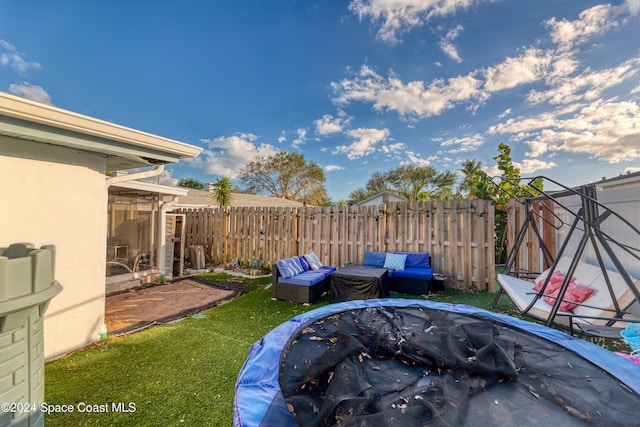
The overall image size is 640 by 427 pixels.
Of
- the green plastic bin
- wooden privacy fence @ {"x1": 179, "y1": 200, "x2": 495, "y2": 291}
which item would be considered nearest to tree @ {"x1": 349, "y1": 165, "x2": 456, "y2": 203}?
wooden privacy fence @ {"x1": 179, "y1": 200, "x2": 495, "y2": 291}

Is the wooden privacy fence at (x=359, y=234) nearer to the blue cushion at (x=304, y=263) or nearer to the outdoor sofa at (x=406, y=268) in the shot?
the outdoor sofa at (x=406, y=268)

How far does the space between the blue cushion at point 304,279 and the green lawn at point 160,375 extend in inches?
34.3

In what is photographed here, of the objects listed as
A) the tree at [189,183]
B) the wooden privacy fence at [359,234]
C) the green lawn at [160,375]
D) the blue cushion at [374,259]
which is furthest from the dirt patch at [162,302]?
the tree at [189,183]

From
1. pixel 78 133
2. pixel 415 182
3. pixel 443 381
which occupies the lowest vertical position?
pixel 443 381

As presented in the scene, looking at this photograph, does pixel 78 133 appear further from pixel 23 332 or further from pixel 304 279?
pixel 304 279

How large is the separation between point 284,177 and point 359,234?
57.8ft

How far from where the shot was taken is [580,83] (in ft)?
17.3

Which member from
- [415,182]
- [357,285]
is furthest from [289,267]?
[415,182]

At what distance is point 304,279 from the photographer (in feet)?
15.0

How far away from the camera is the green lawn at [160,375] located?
6.11 feet

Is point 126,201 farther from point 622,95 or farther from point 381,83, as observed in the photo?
point 622,95

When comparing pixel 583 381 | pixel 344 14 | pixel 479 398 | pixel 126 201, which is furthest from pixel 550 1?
pixel 126 201

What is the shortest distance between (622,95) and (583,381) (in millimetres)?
6797

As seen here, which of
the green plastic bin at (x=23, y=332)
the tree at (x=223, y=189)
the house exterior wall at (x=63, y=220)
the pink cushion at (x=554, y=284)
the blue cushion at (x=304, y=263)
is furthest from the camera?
the tree at (x=223, y=189)
